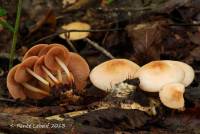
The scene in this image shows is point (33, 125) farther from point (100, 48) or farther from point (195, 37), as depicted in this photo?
point (195, 37)

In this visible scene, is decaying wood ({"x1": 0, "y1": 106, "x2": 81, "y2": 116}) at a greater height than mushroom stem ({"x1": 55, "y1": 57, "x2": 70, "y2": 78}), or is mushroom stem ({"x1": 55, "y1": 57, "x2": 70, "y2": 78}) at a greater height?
mushroom stem ({"x1": 55, "y1": 57, "x2": 70, "y2": 78})

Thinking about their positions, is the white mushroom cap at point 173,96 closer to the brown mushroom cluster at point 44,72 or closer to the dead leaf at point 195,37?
the brown mushroom cluster at point 44,72

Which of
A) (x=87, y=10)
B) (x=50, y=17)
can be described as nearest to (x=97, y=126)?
(x=50, y=17)

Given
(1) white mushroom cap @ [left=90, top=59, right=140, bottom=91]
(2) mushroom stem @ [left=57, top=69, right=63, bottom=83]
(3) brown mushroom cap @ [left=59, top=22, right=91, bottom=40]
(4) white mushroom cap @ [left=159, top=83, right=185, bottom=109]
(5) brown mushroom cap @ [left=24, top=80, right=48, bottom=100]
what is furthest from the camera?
(3) brown mushroom cap @ [left=59, top=22, right=91, bottom=40]

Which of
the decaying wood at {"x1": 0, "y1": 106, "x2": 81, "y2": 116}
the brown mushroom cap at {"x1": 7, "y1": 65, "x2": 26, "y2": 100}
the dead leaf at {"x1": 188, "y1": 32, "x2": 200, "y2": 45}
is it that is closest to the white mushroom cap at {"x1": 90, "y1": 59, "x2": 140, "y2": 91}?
the decaying wood at {"x1": 0, "y1": 106, "x2": 81, "y2": 116}

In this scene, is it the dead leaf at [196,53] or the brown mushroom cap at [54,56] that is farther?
the dead leaf at [196,53]

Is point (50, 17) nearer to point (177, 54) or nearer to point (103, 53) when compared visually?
point (103, 53)

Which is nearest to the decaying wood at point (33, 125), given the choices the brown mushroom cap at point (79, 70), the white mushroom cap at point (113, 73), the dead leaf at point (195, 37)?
the white mushroom cap at point (113, 73)

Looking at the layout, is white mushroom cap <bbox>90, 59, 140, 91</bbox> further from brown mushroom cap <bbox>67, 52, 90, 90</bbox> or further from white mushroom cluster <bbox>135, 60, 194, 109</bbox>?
brown mushroom cap <bbox>67, 52, 90, 90</bbox>
